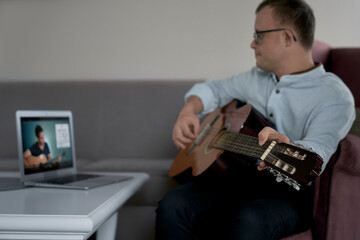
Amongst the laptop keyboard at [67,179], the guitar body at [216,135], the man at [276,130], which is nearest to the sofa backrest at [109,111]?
the guitar body at [216,135]

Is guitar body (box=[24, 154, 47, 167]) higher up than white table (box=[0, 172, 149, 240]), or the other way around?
guitar body (box=[24, 154, 47, 167])

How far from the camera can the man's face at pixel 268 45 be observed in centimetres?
142

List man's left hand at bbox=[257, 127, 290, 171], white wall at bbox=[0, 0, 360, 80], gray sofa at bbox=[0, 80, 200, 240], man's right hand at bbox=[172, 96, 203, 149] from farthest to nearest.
Answer: white wall at bbox=[0, 0, 360, 80] → gray sofa at bbox=[0, 80, 200, 240] → man's right hand at bbox=[172, 96, 203, 149] → man's left hand at bbox=[257, 127, 290, 171]

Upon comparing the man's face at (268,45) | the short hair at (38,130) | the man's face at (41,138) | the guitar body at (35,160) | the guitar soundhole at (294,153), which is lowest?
the guitar body at (35,160)

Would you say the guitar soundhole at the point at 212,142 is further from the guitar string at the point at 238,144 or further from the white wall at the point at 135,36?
the white wall at the point at 135,36

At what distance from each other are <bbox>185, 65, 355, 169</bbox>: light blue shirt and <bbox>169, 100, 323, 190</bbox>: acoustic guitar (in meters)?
0.08

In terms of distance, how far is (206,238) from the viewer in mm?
1308

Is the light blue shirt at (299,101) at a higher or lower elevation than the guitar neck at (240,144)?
higher

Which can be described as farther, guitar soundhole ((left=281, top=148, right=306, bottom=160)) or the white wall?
the white wall

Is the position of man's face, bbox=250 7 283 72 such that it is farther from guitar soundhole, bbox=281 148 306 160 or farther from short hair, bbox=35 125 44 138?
short hair, bbox=35 125 44 138

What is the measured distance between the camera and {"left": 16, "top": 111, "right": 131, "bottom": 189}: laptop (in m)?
1.27

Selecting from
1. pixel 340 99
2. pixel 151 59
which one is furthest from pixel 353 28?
pixel 340 99

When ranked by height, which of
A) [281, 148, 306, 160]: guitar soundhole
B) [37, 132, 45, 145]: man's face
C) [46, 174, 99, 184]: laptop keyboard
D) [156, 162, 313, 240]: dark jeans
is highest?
[37, 132, 45, 145]: man's face

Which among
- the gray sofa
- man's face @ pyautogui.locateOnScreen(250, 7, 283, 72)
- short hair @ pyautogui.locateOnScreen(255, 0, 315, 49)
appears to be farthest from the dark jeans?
the gray sofa
